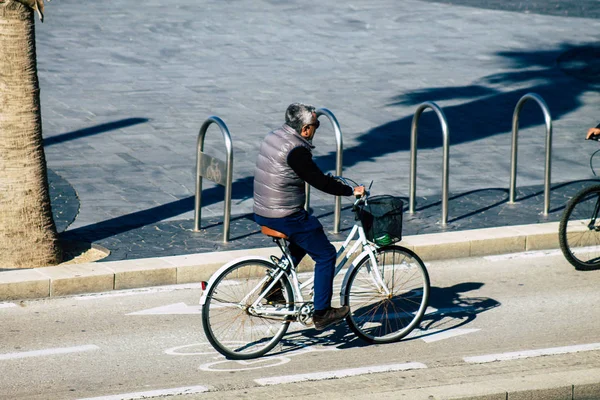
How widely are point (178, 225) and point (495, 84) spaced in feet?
27.5

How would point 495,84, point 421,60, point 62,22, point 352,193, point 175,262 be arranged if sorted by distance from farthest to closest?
point 62,22
point 421,60
point 495,84
point 175,262
point 352,193

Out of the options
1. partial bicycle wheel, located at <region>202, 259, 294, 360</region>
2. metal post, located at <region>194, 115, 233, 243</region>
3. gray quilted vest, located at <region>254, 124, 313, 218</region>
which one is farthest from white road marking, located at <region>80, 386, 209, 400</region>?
metal post, located at <region>194, 115, 233, 243</region>

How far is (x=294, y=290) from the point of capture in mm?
7422

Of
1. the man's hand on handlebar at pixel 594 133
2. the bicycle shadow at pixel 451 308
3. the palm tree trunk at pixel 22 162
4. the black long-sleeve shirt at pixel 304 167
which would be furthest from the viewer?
the man's hand on handlebar at pixel 594 133

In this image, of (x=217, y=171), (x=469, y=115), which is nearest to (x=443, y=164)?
(x=217, y=171)

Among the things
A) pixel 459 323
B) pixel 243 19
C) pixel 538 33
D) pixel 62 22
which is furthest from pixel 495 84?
pixel 459 323

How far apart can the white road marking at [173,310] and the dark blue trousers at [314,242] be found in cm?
144

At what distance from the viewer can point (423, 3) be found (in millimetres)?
23781

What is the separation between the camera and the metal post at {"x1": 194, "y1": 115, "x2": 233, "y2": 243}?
996 cm

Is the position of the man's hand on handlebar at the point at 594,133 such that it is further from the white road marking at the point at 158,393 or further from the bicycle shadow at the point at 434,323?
the white road marking at the point at 158,393

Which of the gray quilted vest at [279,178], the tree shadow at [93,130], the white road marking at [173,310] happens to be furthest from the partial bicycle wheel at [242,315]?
the tree shadow at [93,130]

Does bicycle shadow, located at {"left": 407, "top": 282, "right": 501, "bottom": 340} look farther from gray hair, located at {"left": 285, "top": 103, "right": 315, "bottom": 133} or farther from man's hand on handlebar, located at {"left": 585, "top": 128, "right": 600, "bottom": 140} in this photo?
gray hair, located at {"left": 285, "top": 103, "right": 315, "bottom": 133}

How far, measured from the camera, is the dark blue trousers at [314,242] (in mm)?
7250

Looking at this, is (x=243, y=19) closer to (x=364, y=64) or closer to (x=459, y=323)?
(x=364, y=64)
